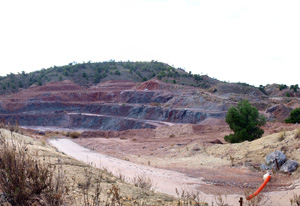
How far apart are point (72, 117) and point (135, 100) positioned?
1337cm

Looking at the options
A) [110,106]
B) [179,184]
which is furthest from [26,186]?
[110,106]

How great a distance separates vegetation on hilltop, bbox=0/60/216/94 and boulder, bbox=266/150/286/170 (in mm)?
52124

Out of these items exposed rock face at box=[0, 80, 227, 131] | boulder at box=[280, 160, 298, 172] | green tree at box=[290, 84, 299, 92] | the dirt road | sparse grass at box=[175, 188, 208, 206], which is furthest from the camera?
green tree at box=[290, 84, 299, 92]

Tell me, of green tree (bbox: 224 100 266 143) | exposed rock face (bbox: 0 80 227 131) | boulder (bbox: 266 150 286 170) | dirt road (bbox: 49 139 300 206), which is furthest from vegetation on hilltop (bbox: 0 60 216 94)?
boulder (bbox: 266 150 286 170)

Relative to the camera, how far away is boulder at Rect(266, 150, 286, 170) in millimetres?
12788

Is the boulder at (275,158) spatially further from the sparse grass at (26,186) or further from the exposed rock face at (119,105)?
the exposed rock face at (119,105)

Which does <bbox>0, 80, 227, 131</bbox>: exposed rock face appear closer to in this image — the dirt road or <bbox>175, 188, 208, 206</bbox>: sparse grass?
the dirt road

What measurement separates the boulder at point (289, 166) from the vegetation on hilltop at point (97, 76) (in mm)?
53231

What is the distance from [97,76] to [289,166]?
223 ft

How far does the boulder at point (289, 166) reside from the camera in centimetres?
1194

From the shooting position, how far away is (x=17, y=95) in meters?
61.9

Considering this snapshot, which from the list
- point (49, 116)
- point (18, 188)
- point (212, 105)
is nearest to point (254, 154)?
point (18, 188)

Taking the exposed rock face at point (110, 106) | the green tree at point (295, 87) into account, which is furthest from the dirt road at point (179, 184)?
the green tree at point (295, 87)

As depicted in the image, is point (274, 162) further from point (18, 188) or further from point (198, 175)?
point (18, 188)
